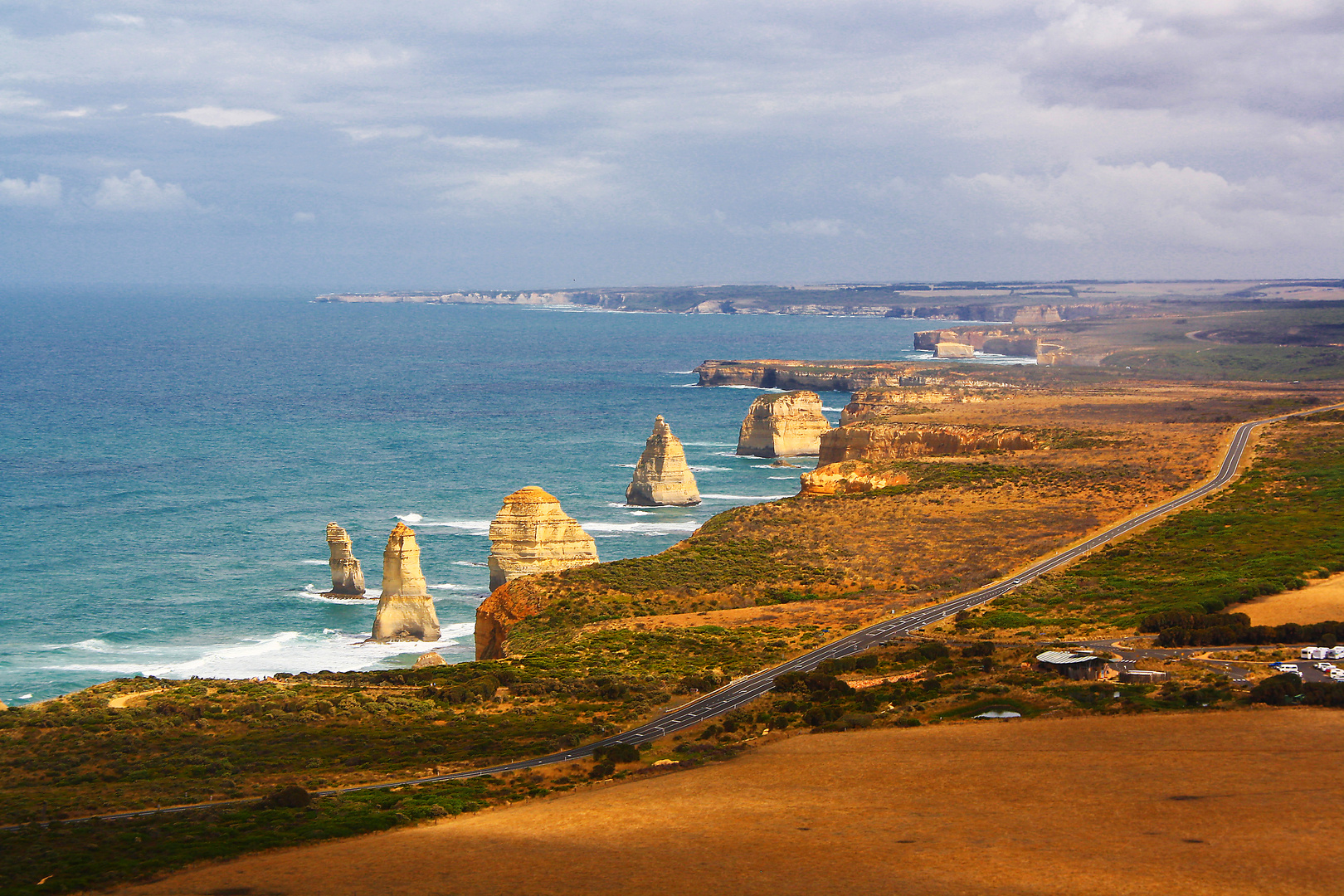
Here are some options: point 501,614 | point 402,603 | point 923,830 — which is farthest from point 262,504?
point 923,830

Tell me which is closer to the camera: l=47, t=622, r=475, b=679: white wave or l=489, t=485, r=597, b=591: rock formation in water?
l=47, t=622, r=475, b=679: white wave

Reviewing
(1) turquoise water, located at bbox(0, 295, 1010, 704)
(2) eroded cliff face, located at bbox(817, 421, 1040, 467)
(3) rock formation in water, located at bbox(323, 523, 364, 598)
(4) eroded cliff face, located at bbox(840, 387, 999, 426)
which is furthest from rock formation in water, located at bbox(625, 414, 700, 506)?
(4) eroded cliff face, located at bbox(840, 387, 999, 426)

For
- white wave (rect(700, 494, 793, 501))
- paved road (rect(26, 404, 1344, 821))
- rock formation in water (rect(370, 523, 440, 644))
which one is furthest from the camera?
white wave (rect(700, 494, 793, 501))

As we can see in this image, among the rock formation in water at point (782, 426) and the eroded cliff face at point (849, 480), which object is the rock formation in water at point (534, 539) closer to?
the eroded cliff face at point (849, 480)

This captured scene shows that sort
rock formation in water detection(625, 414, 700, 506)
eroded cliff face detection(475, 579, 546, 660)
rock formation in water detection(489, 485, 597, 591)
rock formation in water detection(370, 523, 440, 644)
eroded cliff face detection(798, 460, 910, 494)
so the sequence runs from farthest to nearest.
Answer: rock formation in water detection(625, 414, 700, 506), eroded cliff face detection(798, 460, 910, 494), rock formation in water detection(489, 485, 597, 591), rock formation in water detection(370, 523, 440, 644), eroded cliff face detection(475, 579, 546, 660)

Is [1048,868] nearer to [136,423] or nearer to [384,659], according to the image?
[384,659]

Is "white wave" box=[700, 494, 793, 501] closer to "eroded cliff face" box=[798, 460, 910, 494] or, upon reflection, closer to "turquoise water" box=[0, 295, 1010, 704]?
"turquoise water" box=[0, 295, 1010, 704]
